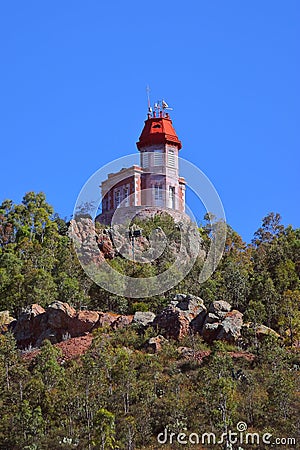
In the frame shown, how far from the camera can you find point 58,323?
3142cm

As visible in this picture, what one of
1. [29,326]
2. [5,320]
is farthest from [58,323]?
[5,320]

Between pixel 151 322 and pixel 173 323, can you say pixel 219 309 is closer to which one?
pixel 173 323

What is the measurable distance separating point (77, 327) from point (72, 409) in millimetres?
7833

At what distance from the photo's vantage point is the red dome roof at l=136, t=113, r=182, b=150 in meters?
46.3

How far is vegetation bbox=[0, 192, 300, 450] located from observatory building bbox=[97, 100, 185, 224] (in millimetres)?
10655

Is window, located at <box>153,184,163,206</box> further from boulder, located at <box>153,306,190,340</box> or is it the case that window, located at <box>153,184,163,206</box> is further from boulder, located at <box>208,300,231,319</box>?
boulder, located at <box>153,306,190,340</box>

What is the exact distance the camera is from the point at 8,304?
3534 centimetres

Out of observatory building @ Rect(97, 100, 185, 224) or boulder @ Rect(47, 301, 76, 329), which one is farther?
observatory building @ Rect(97, 100, 185, 224)

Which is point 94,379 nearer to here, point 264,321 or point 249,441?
point 249,441

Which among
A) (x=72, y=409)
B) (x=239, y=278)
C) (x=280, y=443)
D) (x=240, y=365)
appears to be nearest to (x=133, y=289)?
(x=239, y=278)

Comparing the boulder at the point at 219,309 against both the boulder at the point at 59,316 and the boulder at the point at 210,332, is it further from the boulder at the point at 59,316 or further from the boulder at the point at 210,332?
the boulder at the point at 59,316

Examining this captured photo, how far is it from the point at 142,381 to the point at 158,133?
78.3 feet

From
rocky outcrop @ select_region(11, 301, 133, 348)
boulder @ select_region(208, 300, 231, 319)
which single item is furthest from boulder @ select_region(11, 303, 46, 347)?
boulder @ select_region(208, 300, 231, 319)

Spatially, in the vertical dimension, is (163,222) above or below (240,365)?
above
